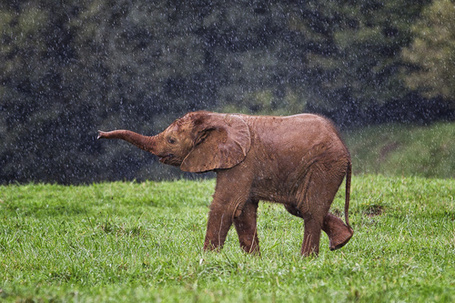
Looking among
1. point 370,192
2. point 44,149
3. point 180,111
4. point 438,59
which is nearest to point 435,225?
point 370,192

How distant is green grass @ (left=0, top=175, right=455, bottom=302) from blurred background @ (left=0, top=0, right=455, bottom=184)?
9.23m

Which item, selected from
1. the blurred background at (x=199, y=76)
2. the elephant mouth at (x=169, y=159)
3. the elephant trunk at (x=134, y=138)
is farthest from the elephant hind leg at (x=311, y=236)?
the blurred background at (x=199, y=76)

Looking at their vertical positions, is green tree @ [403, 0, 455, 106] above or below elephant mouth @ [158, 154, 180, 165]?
below

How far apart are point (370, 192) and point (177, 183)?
13.8ft

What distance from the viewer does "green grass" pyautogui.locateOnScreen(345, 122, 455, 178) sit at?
19203mm

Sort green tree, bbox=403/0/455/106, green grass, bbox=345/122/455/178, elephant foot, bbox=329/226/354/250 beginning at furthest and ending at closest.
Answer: green grass, bbox=345/122/455/178, green tree, bbox=403/0/455/106, elephant foot, bbox=329/226/354/250

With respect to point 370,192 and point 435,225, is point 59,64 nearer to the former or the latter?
point 370,192

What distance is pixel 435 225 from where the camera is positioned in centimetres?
798

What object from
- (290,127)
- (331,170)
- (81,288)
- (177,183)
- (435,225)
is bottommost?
(177,183)

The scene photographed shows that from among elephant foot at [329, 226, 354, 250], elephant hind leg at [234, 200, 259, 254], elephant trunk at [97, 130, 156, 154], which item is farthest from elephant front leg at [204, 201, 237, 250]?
elephant foot at [329, 226, 354, 250]

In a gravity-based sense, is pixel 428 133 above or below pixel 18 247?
below

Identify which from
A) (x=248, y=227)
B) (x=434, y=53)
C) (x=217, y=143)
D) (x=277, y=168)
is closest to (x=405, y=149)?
(x=434, y=53)

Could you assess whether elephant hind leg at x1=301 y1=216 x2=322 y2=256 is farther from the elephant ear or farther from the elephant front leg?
the elephant ear

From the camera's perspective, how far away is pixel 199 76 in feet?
70.1
